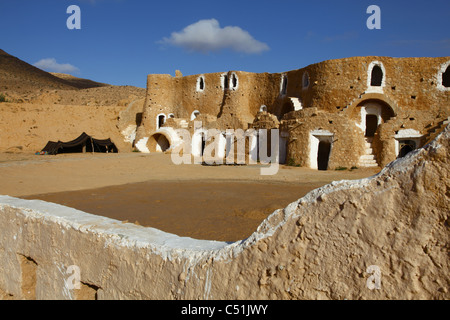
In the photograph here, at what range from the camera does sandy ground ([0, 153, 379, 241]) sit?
5.38m

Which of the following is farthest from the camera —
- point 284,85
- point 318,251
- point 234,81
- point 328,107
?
point 234,81

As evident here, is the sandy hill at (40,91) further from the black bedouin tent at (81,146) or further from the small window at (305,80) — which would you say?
the small window at (305,80)

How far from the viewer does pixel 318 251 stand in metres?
1.67

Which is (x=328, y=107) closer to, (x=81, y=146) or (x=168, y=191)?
(x=168, y=191)

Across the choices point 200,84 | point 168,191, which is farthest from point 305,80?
point 168,191

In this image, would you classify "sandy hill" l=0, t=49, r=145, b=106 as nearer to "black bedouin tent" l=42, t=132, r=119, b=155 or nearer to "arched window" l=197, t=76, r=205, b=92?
"arched window" l=197, t=76, r=205, b=92

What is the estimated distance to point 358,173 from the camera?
12.9 m

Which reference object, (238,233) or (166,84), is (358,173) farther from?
(166,84)

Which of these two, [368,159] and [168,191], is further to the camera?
[368,159]

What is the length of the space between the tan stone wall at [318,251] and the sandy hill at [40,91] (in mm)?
30757

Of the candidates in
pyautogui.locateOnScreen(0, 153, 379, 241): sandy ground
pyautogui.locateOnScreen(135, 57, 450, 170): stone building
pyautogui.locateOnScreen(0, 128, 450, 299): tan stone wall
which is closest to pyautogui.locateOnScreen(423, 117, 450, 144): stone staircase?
pyautogui.locateOnScreen(135, 57, 450, 170): stone building

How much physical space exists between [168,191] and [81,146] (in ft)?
48.2
